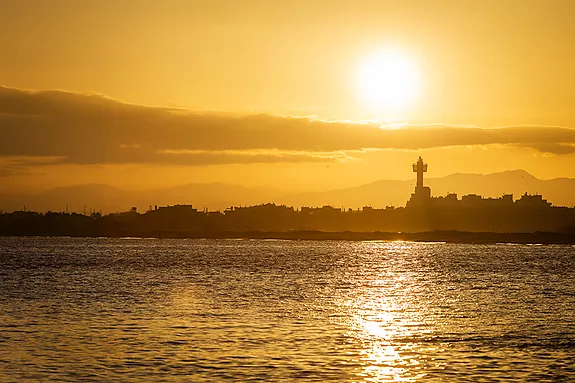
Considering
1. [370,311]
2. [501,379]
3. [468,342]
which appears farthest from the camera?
[370,311]

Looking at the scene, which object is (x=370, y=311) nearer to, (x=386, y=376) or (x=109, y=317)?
(x=109, y=317)

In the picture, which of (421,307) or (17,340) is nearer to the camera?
(17,340)

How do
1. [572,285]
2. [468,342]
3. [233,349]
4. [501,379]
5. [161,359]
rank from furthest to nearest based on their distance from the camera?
[572,285], [468,342], [233,349], [161,359], [501,379]

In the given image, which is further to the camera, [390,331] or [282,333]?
[390,331]

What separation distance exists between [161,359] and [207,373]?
3.99 metres

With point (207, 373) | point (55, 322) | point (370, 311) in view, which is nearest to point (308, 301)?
point (370, 311)

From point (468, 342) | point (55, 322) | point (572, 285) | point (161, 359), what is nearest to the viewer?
point (161, 359)

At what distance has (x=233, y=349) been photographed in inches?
1690

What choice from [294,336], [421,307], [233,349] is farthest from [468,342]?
[421,307]

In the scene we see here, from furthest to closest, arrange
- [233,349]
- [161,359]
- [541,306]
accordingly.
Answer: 1. [541,306]
2. [233,349]
3. [161,359]

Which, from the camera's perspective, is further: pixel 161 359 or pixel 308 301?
pixel 308 301

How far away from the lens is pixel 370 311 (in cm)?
6394

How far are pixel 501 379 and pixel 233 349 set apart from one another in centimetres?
1381

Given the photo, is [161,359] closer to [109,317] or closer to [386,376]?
[386,376]
